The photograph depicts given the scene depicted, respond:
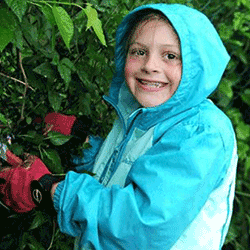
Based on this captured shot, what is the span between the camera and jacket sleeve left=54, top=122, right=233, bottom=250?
142 centimetres

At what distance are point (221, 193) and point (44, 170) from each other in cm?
64

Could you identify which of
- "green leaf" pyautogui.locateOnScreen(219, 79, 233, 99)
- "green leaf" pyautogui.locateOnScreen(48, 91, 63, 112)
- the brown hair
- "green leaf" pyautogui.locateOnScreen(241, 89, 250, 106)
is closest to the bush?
"green leaf" pyautogui.locateOnScreen(48, 91, 63, 112)

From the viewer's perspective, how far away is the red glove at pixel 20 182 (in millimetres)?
1559

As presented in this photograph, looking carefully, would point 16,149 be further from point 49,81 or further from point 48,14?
point 48,14

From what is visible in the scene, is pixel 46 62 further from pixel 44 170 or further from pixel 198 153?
pixel 198 153

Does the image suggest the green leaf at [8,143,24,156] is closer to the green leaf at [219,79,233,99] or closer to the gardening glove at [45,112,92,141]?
the gardening glove at [45,112,92,141]

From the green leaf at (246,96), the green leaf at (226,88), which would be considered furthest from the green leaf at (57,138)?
the green leaf at (246,96)

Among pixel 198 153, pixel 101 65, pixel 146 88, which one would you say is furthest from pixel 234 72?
pixel 198 153

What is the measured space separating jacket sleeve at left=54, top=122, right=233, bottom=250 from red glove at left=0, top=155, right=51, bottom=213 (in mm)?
119

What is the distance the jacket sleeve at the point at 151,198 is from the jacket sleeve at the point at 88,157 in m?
0.53

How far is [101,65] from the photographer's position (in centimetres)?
201

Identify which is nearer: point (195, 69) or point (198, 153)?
point (198, 153)

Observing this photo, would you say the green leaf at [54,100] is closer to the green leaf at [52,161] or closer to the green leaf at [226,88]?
the green leaf at [52,161]

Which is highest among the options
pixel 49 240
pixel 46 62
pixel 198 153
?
pixel 46 62
